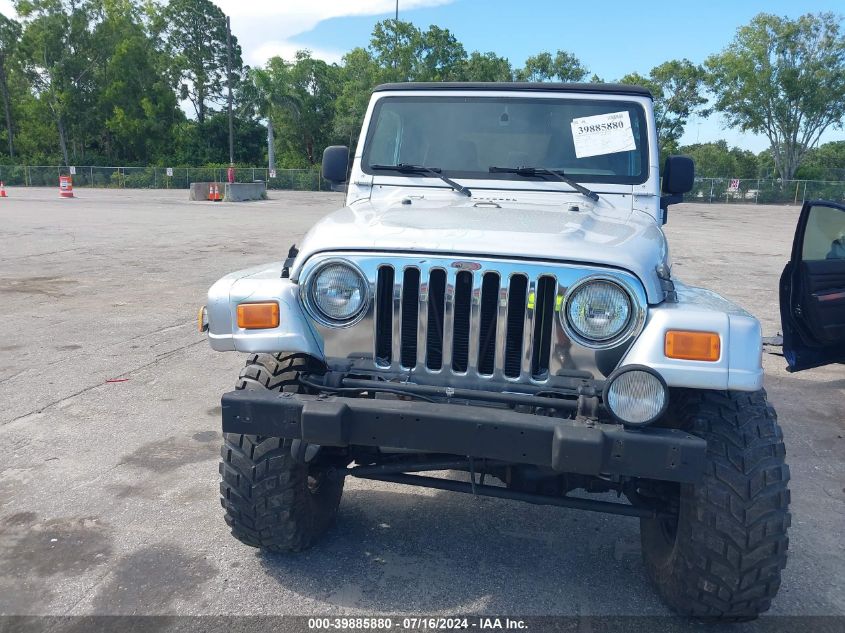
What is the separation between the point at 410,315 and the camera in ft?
9.51

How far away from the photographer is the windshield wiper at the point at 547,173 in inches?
150

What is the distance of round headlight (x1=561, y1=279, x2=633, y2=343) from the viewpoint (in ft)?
8.80

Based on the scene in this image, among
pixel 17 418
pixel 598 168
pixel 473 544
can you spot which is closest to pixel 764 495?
pixel 473 544

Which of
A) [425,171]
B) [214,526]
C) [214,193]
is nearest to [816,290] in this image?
[425,171]

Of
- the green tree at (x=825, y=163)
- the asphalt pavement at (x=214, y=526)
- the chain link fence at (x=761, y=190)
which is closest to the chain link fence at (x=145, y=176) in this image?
the chain link fence at (x=761, y=190)

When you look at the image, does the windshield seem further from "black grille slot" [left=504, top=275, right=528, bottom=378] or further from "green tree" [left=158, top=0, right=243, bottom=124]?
"green tree" [left=158, top=0, right=243, bottom=124]

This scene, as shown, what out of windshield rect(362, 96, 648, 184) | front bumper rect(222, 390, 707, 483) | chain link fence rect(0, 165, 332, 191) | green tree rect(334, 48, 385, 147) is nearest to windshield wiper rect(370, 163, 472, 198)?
windshield rect(362, 96, 648, 184)

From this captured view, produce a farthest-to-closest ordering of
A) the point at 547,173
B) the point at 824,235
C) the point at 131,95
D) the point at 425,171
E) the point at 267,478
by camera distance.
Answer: the point at 131,95
the point at 824,235
the point at 425,171
the point at 547,173
the point at 267,478

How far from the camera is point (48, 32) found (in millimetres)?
57125

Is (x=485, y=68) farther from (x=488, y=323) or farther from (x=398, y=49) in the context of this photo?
(x=488, y=323)

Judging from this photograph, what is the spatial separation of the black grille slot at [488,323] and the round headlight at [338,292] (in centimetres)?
48

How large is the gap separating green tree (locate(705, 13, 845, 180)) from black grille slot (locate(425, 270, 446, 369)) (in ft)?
180

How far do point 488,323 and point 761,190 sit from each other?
51.0 metres

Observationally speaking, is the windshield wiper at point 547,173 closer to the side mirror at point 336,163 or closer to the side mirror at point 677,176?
the side mirror at point 677,176
